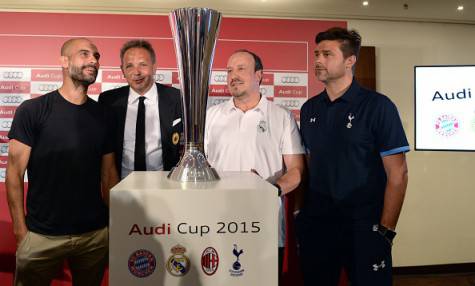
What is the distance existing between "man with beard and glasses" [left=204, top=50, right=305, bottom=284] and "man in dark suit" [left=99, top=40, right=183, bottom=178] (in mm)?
248

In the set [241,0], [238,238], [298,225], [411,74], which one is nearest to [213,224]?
[238,238]

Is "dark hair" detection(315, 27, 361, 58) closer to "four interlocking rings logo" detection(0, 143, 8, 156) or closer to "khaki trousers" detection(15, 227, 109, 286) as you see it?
"khaki trousers" detection(15, 227, 109, 286)

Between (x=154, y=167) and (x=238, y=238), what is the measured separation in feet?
4.03

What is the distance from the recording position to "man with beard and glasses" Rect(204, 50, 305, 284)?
1.82 meters

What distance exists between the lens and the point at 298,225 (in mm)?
1822

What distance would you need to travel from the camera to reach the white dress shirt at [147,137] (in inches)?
76.8

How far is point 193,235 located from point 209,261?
7 cm

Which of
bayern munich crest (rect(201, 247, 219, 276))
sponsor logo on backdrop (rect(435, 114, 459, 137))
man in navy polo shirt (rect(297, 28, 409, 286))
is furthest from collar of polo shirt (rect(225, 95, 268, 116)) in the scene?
sponsor logo on backdrop (rect(435, 114, 459, 137))

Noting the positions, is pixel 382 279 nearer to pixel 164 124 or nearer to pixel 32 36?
pixel 164 124

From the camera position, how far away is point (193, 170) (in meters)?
0.96

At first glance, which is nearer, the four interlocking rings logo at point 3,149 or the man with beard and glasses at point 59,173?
the man with beard and glasses at point 59,173

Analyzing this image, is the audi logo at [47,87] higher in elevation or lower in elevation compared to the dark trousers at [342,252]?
higher

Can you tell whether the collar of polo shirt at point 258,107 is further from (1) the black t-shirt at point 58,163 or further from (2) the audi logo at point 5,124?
(2) the audi logo at point 5,124

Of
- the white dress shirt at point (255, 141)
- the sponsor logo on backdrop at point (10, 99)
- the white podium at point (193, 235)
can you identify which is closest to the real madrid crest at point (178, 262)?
the white podium at point (193, 235)
